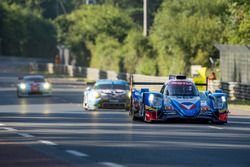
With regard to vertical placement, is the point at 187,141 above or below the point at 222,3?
below

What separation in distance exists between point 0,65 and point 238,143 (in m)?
88.6

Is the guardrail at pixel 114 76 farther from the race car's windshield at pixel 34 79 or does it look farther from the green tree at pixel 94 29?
the race car's windshield at pixel 34 79

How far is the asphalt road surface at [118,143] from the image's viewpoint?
15172 mm

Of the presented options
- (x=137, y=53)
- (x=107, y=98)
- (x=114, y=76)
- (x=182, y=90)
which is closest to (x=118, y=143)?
(x=182, y=90)

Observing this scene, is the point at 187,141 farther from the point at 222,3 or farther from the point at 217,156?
the point at 222,3

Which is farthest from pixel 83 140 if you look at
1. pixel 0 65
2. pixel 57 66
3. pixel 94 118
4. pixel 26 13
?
pixel 26 13

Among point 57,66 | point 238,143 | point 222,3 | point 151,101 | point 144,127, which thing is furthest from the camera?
point 57,66

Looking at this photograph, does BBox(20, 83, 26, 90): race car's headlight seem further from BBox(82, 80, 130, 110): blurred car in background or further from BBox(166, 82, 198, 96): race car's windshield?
BBox(166, 82, 198, 96): race car's windshield

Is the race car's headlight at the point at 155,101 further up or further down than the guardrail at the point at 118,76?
further down

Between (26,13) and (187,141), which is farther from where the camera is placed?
(26,13)

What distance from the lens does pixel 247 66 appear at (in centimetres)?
4862

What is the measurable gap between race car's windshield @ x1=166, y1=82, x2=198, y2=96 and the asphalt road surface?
0.87 meters

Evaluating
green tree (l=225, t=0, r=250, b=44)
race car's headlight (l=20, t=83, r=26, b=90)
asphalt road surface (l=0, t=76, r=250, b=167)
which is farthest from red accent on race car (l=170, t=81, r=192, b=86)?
green tree (l=225, t=0, r=250, b=44)

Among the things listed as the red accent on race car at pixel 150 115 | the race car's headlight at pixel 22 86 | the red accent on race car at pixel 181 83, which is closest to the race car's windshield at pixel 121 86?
the red accent on race car at pixel 181 83
